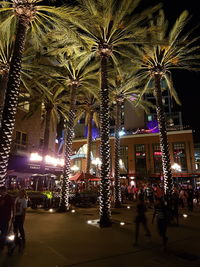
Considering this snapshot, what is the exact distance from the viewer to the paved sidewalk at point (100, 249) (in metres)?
5.30

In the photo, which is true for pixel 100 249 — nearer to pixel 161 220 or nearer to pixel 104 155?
pixel 161 220

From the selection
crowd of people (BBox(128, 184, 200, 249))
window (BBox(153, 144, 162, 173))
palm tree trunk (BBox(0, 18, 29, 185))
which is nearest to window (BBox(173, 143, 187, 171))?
window (BBox(153, 144, 162, 173))

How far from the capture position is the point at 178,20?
579 inches

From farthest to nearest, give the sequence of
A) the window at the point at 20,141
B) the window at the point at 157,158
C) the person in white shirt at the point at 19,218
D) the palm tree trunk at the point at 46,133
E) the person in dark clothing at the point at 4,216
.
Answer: the window at the point at 157,158 < the window at the point at 20,141 < the palm tree trunk at the point at 46,133 < the person in white shirt at the point at 19,218 < the person in dark clothing at the point at 4,216

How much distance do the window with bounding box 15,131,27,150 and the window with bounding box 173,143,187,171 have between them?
105 feet

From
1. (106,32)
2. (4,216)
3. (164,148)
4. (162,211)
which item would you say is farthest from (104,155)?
(106,32)

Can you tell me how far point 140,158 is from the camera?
46188mm

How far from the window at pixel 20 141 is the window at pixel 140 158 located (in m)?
28.4

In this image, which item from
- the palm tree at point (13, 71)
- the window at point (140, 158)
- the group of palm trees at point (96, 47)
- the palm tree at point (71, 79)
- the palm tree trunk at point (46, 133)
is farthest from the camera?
the window at point (140, 158)

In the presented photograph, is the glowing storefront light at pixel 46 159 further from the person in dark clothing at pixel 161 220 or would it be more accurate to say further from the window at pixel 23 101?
the person in dark clothing at pixel 161 220

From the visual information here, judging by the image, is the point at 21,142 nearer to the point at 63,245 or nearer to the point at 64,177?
the point at 64,177

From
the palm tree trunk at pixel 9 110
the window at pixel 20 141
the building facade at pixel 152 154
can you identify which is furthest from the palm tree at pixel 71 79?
the building facade at pixel 152 154

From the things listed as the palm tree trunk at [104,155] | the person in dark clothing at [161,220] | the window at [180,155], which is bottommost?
the person in dark clothing at [161,220]

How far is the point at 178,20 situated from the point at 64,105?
1499cm
